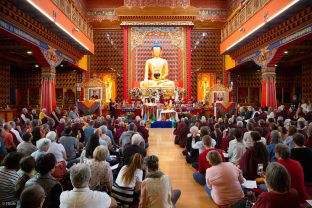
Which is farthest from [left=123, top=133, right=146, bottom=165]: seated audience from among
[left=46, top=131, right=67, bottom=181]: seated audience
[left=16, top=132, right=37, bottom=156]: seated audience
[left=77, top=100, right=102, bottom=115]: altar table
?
[left=77, top=100, right=102, bottom=115]: altar table

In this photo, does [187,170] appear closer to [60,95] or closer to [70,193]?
[70,193]

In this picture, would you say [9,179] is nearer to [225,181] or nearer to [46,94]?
[225,181]

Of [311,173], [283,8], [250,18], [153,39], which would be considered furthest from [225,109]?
[311,173]

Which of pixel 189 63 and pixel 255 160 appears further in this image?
pixel 189 63

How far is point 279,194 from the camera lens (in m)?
2.38

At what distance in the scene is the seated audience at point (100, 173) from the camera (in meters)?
3.58

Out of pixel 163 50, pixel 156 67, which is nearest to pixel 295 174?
pixel 156 67

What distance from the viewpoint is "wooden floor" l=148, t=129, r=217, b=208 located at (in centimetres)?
433

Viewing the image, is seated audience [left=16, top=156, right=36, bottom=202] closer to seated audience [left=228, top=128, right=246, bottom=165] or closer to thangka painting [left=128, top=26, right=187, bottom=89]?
seated audience [left=228, top=128, right=246, bottom=165]

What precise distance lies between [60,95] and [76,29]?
6.84m

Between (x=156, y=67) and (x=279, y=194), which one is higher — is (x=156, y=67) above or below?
above

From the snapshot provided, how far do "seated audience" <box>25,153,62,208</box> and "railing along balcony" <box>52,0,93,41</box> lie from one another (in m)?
9.57

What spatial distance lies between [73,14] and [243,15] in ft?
26.5

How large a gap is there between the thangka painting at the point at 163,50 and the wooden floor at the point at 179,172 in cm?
933
